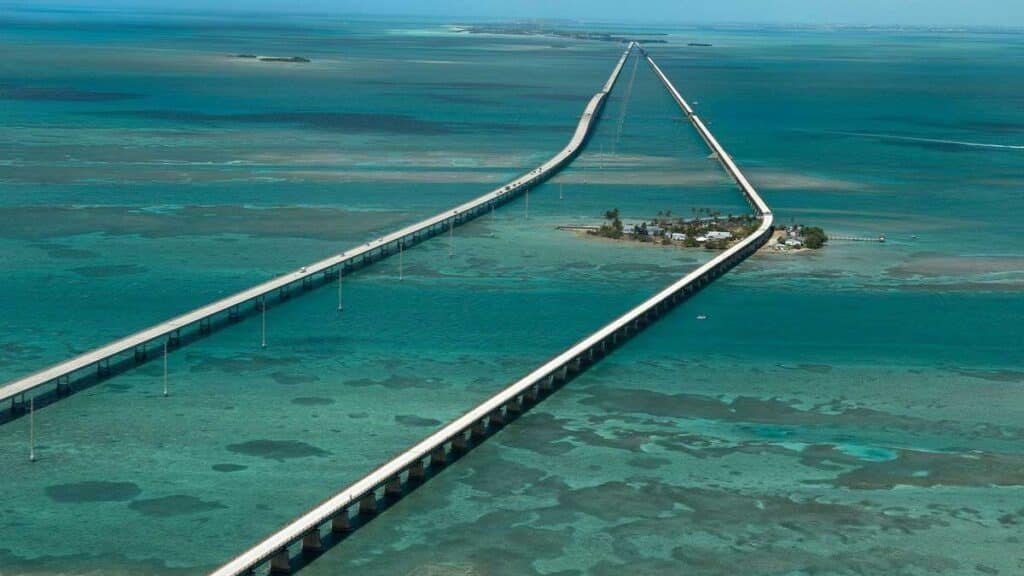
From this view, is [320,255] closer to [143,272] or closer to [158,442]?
[143,272]

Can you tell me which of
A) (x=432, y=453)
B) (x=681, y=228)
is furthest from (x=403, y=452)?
(x=681, y=228)

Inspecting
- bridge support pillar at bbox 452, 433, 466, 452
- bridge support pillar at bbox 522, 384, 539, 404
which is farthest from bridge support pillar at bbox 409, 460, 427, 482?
bridge support pillar at bbox 522, 384, 539, 404

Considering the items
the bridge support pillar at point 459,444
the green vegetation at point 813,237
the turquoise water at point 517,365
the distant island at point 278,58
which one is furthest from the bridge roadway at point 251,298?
the distant island at point 278,58

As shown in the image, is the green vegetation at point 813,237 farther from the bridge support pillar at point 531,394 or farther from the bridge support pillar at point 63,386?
the bridge support pillar at point 63,386

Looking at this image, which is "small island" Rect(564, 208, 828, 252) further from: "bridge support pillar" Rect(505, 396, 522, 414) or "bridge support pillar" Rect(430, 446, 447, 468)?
"bridge support pillar" Rect(430, 446, 447, 468)

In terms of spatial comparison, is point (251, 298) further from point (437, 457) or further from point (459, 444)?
point (437, 457)

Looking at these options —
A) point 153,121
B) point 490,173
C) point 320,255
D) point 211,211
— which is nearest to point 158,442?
point 320,255
